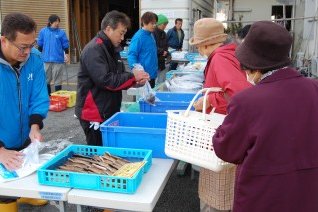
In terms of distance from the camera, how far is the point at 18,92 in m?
2.50

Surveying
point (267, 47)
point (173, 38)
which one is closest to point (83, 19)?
point (173, 38)

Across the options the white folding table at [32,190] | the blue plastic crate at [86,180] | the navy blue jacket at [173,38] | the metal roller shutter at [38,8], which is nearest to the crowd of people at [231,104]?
the white folding table at [32,190]

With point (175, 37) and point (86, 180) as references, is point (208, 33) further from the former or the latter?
point (175, 37)

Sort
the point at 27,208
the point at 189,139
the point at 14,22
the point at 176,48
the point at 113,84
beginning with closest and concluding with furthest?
the point at 189,139 < the point at 14,22 < the point at 113,84 < the point at 27,208 < the point at 176,48

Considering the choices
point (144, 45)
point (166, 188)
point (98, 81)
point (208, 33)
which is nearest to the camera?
point (208, 33)

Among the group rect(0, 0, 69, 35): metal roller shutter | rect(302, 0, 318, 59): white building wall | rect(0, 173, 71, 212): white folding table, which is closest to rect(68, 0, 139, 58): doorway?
rect(0, 0, 69, 35): metal roller shutter

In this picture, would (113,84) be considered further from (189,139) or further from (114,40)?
(189,139)

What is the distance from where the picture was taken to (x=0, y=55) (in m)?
2.36

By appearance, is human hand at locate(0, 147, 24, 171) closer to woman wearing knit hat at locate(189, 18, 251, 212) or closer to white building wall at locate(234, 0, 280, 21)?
woman wearing knit hat at locate(189, 18, 251, 212)

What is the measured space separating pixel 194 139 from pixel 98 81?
120 cm

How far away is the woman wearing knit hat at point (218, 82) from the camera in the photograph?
2.20m

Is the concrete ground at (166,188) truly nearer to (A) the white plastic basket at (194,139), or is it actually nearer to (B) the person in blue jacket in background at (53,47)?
(A) the white plastic basket at (194,139)

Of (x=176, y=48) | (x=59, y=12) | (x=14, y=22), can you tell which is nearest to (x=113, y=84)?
(x=14, y=22)

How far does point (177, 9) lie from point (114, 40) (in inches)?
343
